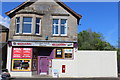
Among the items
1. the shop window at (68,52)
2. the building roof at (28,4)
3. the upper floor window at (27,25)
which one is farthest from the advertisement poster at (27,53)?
the building roof at (28,4)

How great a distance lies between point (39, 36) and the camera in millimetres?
20797

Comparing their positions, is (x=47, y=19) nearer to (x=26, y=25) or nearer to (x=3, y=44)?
(x=26, y=25)

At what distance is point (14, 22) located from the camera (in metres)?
20.9

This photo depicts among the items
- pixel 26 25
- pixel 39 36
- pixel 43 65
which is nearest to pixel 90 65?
pixel 43 65

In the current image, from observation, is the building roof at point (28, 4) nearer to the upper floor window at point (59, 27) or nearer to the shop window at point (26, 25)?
the shop window at point (26, 25)

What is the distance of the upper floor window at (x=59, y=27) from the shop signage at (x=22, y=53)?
362 centimetres

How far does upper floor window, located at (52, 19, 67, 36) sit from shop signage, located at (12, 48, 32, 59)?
362 cm

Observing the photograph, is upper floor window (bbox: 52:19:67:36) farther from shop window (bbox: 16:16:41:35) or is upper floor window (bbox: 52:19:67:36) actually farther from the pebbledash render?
shop window (bbox: 16:16:41:35)

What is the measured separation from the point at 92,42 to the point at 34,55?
2739cm

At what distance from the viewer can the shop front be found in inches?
797

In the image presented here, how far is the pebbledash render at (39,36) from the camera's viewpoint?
20.3 m

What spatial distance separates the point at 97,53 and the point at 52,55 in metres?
5.10

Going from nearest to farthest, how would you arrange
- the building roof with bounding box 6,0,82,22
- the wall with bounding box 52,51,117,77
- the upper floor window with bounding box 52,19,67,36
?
the wall with bounding box 52,51,117,77, the building roof with bounding box 6,0,82,22, the upper floor window with bounding box 52,19,67,36

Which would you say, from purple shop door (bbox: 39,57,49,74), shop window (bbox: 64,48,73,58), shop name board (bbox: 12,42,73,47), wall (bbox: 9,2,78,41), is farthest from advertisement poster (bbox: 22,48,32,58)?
shop window (bbox: 64,48,73,58)
